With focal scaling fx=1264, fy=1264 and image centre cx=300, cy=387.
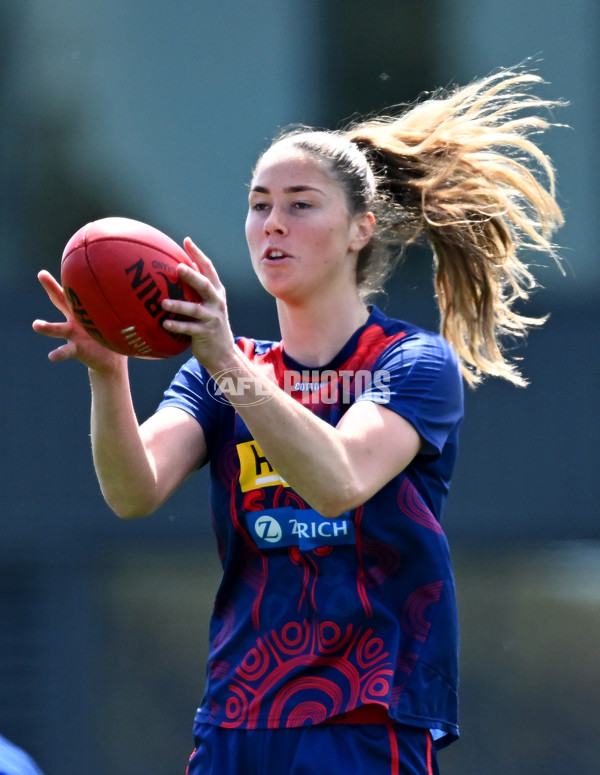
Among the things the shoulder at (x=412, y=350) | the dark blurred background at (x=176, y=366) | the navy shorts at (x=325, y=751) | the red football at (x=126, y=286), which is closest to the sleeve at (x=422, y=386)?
the shoulder at (x=412, y=350)

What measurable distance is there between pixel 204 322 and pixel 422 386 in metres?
0.59

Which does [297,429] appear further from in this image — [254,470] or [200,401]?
[200,401]

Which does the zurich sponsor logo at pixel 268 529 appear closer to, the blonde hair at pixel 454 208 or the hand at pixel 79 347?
the hand at pixel 79 347

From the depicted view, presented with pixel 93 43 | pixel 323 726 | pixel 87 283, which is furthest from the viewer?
pixel 93 43

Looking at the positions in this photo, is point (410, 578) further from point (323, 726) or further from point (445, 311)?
point (445, 311)

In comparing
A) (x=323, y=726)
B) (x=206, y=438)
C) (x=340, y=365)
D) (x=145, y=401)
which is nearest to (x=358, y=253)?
(x=340, y=365)

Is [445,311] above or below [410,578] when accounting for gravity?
above

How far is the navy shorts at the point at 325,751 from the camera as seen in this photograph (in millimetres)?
2426

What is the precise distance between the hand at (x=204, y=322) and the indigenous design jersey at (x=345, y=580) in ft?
1.18

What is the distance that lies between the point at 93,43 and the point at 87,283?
3.28 metres

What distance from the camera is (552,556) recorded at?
5.01m

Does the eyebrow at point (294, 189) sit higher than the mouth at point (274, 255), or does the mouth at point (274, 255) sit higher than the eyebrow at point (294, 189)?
the eyebrow at point (294, 189)

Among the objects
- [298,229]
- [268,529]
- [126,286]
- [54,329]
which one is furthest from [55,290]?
[268,529]

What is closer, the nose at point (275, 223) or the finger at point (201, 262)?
the finger at point (201, 262)
